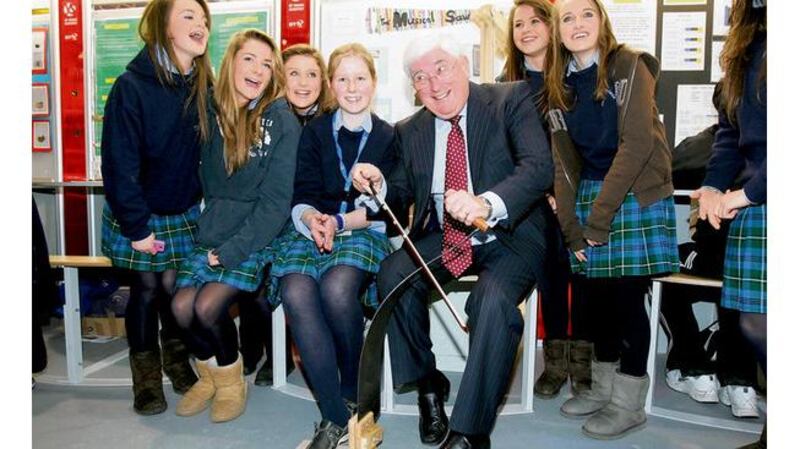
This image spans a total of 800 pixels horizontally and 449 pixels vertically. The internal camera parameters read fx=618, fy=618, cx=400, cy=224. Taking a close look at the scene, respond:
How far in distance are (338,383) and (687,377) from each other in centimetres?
143

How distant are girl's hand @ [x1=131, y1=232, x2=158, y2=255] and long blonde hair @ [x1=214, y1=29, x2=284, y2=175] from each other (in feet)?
1.20

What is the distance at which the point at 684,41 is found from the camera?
2963 millimetres

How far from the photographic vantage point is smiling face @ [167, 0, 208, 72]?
2.21m

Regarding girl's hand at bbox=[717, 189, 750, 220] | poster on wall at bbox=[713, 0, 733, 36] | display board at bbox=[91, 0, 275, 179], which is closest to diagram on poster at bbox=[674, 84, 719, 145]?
poster on wall at bbox=[713, 0, 733, 36]

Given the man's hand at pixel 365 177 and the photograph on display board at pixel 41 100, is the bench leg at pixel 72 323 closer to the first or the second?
the man's hand at pixel 365 177

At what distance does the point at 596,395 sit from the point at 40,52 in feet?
11.3

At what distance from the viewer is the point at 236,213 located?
A: 220 cm

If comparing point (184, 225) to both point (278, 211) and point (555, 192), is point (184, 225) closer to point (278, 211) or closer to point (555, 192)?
point (278, 211)

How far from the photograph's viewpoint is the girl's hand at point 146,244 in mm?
2201

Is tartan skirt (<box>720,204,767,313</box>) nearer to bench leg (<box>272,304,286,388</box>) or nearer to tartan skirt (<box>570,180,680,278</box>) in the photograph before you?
tartan skirt (<box>570,180,680,278</box>)

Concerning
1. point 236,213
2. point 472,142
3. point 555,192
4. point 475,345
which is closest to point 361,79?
point 472,142

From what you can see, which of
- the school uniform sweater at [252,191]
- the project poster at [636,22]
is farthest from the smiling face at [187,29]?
the project poster at [636,22]

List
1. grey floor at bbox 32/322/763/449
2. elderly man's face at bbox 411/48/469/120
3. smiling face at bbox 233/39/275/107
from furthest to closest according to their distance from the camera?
1. smiling face at bbox 233/39/275/107
2. grey floor at bbox 32/322/763/449
3. elderly man's face at bbox 411/48/469/120

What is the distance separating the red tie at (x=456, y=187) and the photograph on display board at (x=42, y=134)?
2.74m
